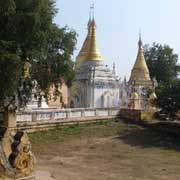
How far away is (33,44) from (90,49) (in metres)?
23.4

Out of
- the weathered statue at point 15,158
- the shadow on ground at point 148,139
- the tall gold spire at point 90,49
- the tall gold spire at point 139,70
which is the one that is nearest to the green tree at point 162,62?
the tall gold spire at point 139,70

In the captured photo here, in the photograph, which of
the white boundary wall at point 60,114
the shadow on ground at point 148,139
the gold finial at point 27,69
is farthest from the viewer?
the white boundary wall at point 60,114

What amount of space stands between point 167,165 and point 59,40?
312 inches

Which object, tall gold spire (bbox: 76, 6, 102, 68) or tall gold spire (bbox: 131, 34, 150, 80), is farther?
tall gold spire (bbox: 131, 34, 150, 80)

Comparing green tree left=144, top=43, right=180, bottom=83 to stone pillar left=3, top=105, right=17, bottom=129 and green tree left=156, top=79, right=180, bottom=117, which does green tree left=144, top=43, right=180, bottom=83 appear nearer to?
green tree left=156, top=79, right=180, bottom=117

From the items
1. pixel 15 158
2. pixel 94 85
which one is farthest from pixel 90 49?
pixel 15 158

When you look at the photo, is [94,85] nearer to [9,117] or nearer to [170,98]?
[170,98]

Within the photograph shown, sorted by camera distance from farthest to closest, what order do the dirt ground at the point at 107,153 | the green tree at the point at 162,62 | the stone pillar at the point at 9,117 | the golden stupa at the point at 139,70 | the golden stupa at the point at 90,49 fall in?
the green tree at the point at 162,62
the golden stupa at the point at 139,70
the golden stupa at the point at 90,49
the stone pillar at the point at 9,117
the dirt ground at the point at 107,153

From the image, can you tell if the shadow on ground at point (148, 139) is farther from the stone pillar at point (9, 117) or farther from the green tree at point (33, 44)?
the stone pillar at point (9, 117)

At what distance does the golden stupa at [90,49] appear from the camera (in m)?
39.9

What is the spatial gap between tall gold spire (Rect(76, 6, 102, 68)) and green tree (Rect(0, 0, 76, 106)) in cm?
1961

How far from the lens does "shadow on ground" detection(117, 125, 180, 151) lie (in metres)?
21.9

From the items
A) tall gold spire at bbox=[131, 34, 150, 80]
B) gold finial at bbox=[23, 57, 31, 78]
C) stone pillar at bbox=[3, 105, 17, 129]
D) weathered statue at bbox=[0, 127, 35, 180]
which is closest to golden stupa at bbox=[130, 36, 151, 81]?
tall gold spire at bbox=[131, 34, 150, 80]

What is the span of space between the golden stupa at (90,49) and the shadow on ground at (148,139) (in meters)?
14.9
